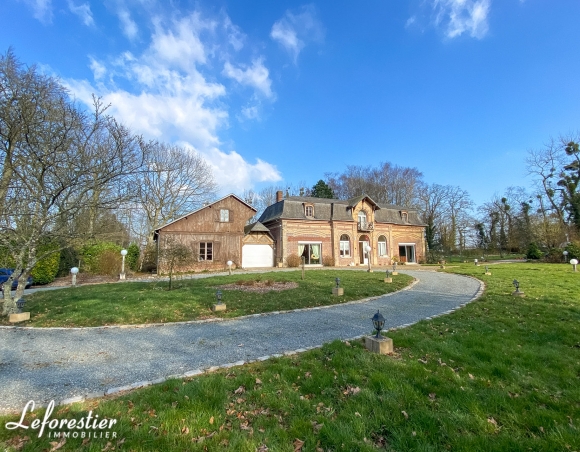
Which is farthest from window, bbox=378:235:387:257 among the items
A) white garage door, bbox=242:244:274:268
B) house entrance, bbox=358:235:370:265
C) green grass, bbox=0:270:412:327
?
green grass, bbox=0:270:412:327

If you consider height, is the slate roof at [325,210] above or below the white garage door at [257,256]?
above

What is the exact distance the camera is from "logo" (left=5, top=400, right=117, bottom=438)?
282 cm

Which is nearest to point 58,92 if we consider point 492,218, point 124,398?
point 124,398

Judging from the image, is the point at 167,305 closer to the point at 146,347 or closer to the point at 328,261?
the point at 146,347

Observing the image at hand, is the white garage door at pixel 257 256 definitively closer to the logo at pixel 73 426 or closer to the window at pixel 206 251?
the window at pixel 206 251

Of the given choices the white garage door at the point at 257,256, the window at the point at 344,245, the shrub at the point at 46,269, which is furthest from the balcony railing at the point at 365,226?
the shrub at the point at 46,269

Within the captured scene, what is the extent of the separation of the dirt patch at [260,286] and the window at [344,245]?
57.9ft

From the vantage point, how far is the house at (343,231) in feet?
94.6

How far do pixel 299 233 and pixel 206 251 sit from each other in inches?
356

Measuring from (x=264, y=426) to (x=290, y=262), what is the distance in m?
24.6

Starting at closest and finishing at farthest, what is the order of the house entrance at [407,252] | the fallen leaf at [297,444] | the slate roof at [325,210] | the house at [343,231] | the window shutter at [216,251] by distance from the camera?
1. the fallen leaf at [297,444]
2. the window shutter at [216,251]
3. the house at [343,231]
4. the slate roof at [325,210]
5. the house entrance at [407,252]

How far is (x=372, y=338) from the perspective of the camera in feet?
16.4

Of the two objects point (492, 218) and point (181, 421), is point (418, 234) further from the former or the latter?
point (181, 421)

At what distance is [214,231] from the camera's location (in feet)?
83.0
